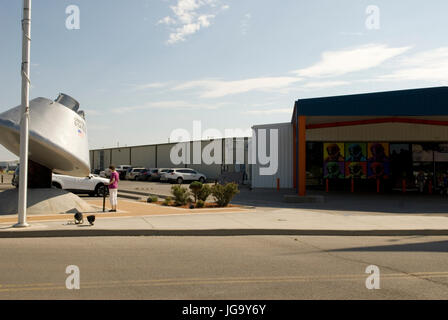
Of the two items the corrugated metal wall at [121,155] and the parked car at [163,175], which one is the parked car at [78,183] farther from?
the corrugated metal wall at [121,155]

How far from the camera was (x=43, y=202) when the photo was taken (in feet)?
48.9

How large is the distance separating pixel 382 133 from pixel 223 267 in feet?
87.1

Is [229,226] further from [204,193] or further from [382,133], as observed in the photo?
[382,133]

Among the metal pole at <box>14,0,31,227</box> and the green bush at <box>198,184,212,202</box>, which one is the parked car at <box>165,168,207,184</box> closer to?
the green bush at <box>198,184,212,202</box>

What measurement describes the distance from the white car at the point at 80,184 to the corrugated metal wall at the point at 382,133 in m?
14.8

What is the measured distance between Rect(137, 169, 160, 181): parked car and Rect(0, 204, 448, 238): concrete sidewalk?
116 ft

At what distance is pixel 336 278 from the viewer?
261 inches

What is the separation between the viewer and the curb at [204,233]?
35.2ft

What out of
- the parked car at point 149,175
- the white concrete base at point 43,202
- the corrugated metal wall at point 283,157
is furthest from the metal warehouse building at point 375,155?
the parked car at point 149,175

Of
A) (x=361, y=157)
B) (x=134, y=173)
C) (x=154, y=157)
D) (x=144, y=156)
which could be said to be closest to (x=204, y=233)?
(x=361, y=157)

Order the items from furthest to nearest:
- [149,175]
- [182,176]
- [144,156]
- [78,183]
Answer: [144,156] → [149,175] → [182,176] → [78,183]

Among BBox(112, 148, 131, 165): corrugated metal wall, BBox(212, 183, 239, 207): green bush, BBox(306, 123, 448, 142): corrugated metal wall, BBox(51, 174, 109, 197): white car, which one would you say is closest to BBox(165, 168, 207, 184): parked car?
BBox(306, 123, 448, 142): corrugated metal wall
